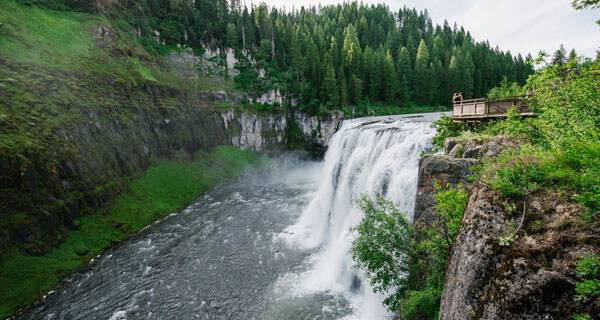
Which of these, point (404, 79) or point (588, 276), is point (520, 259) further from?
point (404, 79)

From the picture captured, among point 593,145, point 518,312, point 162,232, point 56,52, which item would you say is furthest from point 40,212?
point 593,145

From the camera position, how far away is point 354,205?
80.5 ft

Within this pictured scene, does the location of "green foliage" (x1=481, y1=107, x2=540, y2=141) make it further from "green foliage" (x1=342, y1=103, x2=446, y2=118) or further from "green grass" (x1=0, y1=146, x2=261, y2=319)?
"green foliage" (x1=342, y1=103, x2=446, y2=118)

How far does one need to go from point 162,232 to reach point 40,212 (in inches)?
406

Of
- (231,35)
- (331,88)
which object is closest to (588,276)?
(331,88)

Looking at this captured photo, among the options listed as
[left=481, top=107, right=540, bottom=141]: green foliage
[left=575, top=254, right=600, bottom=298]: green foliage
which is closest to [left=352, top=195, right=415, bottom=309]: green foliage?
[left=481, top=107, right=540, bottom=141]: green foliage

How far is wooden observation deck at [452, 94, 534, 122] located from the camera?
1467cm

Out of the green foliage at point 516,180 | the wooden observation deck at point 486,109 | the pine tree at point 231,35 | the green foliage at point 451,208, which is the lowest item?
the green foliage at point 451,208

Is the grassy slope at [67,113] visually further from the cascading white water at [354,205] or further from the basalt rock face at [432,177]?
the basalt rock face at [432,177]

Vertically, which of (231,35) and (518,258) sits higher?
(231,35)

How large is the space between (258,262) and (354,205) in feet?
31.6

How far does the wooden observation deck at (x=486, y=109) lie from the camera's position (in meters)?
14.7

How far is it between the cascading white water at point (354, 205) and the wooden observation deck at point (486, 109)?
2.84 meters

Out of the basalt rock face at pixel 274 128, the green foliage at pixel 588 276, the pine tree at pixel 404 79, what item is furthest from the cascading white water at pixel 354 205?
the pine tree at pixel 404 79
